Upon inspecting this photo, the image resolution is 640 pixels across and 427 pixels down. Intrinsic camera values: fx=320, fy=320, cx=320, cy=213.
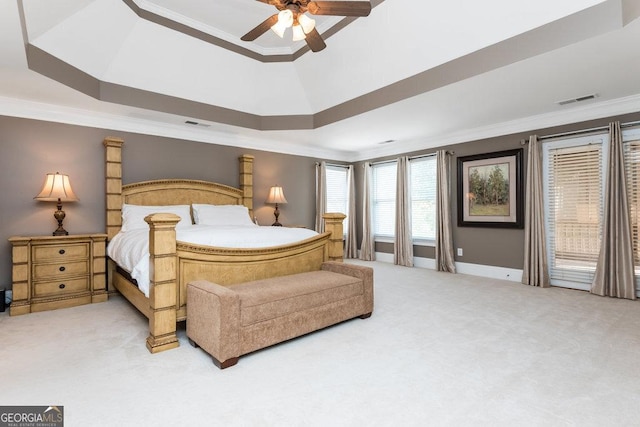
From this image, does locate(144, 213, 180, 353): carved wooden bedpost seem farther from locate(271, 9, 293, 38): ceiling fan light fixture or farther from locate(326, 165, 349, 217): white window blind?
locate(326, 165, 349, 217): white window blind

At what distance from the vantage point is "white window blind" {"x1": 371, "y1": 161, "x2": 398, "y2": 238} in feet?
21.7

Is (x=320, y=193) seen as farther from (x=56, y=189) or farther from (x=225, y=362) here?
(x=225, y=362)

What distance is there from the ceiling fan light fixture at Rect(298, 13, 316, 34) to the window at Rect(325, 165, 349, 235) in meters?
4.43

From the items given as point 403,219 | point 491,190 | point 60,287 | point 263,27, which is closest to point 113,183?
point 60,287

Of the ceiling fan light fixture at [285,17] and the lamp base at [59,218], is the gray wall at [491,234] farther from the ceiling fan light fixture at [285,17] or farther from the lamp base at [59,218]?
the lamp base at [59,218]

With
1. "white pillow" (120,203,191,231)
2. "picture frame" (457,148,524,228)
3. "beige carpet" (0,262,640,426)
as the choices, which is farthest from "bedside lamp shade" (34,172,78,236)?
"picture frame" (457,148,524,228)

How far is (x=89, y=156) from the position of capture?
412cm

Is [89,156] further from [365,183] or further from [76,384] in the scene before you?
[365,183]

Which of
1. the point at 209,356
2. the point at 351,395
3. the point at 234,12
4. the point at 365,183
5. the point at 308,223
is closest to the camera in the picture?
the point at 351,395

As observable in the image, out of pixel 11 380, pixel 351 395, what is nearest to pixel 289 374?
pixel 351 395

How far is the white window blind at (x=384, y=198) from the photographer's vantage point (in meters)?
6.61

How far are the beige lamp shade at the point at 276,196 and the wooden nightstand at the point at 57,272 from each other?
2553mm

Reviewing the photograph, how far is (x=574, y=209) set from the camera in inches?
169

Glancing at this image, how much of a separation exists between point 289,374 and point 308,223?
4.44m
